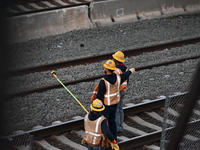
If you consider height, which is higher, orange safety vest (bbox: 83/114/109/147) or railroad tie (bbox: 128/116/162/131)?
orange safety vest (bbox: 83/114/109/147)

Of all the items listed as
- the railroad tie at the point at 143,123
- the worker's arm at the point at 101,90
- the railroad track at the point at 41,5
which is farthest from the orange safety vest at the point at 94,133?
the railroad track at the point at 41,5

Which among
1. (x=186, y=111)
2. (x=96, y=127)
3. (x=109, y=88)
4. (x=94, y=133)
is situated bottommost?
(x=94, y=133)

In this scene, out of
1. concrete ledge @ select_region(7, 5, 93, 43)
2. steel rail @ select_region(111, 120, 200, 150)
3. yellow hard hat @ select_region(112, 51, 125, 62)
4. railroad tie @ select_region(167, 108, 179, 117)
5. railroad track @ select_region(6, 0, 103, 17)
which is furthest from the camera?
railroad track @ select_region(6, 0, 103, 17)

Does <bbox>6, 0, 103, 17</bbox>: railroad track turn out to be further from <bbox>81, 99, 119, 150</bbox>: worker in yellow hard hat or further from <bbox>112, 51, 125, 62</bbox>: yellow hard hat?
<bbox>81, 99, 119, 150</bbox>: worker in yellow hard hat

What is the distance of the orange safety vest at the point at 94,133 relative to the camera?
221 inches

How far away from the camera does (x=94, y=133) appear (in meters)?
5.67

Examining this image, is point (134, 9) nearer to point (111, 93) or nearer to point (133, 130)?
point (133, 130)

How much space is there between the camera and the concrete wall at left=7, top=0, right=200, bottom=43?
44.6ft

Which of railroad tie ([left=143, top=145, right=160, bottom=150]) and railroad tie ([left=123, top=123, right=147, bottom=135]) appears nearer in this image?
railroad tie ([left=143, top=145, right=160, bottom=150])

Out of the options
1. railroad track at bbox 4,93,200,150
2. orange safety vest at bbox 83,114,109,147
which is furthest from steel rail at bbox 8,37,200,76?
orange safety vest at bbox 83,114,109,147

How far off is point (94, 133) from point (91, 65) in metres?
6.06

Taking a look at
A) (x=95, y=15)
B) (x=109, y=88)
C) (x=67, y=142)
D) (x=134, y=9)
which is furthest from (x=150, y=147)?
(x=134, y=9)

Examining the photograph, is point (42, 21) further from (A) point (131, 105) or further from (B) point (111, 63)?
(B) point (111, 63)

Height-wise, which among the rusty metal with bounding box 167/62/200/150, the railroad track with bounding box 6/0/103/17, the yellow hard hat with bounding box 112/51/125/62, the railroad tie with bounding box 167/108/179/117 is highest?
the rusty metal with bounding box 167/62/200/150
